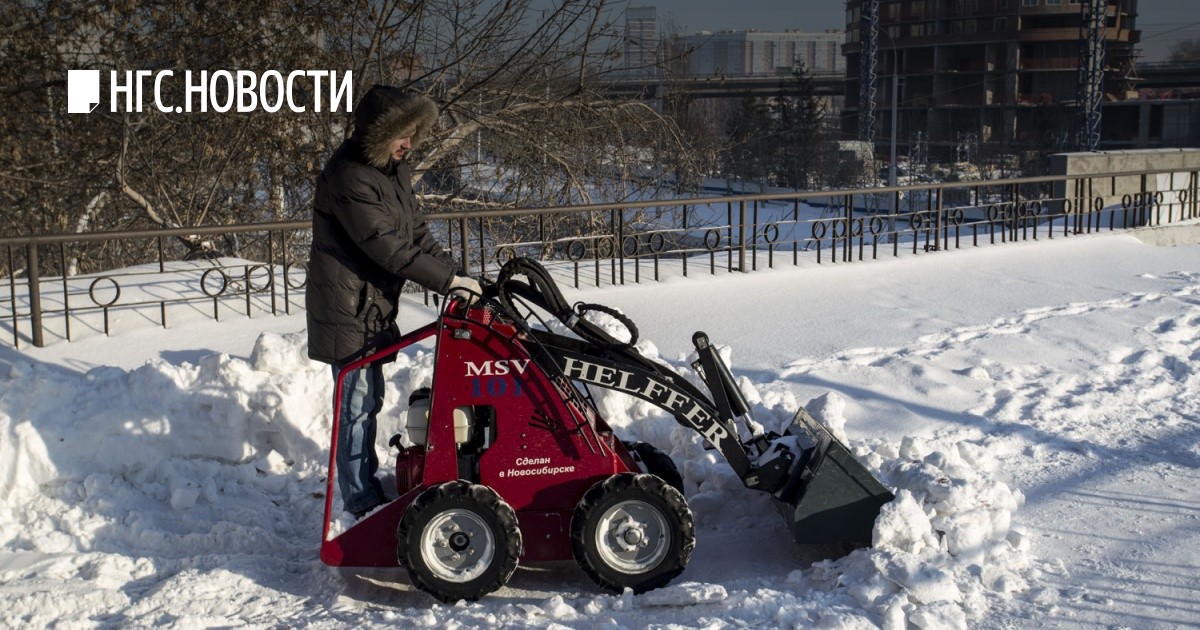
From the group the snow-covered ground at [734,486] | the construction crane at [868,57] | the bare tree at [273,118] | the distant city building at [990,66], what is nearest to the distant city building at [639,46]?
the bare tree at [273,118]

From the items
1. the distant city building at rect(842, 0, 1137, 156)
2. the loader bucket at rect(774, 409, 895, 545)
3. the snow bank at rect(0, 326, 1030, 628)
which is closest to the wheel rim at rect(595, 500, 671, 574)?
the snow bank at rect(0, 326, 1030, 628)

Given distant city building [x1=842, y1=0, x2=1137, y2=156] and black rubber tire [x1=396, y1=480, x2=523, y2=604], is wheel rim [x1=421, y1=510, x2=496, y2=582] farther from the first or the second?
distant city building [x1=842, y1=0, x2=1137, y2=156]

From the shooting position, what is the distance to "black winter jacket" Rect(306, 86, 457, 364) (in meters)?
4.44

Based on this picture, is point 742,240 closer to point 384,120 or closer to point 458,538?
point 384,120

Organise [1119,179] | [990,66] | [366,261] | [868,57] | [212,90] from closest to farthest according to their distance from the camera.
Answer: [366,261], [212,90], [1119,179], [868,57], [990,66]

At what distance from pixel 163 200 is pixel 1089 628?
12900 mm

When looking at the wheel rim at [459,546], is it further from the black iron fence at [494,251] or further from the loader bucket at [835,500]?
the black iron fence at [494,251]

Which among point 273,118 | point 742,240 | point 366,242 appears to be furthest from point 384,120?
point 273,118

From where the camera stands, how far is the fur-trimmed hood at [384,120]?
4.42 meters

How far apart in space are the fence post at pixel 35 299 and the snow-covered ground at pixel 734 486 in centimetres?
19

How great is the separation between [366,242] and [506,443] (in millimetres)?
962

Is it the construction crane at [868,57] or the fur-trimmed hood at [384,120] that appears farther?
the construction crane at [868,57]

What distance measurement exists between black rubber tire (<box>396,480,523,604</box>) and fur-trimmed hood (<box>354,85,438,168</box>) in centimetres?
133

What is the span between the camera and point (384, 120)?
4.42 metres
